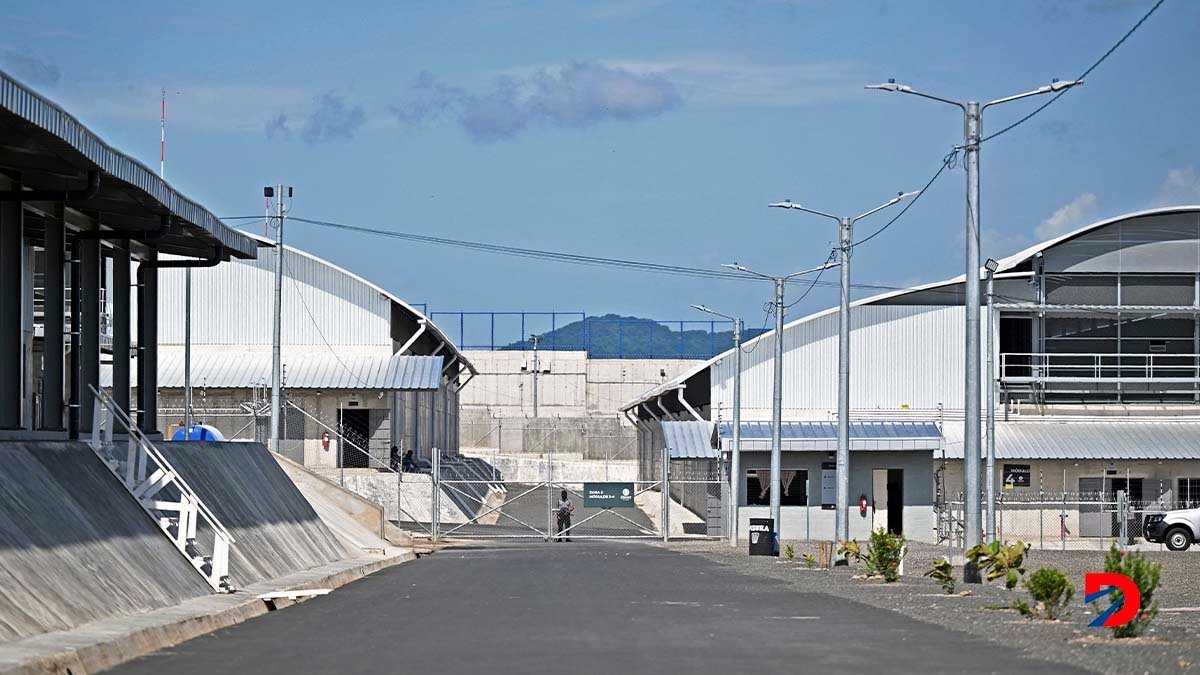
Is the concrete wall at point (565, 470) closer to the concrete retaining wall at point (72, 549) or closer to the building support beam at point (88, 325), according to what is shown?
the building support beam at point (88, 325)

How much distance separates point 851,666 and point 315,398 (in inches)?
1928

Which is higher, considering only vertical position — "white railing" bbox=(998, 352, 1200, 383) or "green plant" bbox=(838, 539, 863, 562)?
"white railing" bbox=(998, 352, 1200, 383)

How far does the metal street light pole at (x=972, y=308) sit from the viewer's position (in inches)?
1100

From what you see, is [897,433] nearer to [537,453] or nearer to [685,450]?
[685,450]

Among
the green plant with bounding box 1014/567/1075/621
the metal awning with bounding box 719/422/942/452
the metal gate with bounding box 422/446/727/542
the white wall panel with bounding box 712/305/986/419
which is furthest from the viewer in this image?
the white wall panel with bounding box 712/305/986/419

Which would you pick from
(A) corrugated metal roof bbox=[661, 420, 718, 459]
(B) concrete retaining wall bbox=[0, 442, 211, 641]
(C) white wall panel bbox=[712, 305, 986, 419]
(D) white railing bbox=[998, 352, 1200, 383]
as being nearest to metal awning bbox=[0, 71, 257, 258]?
(B) concrete retaining wall bbox=[0, 442, 211, 641]

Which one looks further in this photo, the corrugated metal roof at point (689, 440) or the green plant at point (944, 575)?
the corrugated metal roof at point (689, 440)

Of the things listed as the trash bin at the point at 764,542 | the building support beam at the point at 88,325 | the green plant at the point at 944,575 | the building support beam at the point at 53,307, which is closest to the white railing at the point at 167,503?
the building support beam at the point at 53,307

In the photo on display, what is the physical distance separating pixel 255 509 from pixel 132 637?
14413 millimetres

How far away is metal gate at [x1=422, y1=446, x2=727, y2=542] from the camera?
54.8 metres

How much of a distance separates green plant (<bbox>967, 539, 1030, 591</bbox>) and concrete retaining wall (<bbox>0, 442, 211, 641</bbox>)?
11.7 metres

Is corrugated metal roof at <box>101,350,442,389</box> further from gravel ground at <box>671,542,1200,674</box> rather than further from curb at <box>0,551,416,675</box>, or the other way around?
curb at <box>0,551,416,675</box>

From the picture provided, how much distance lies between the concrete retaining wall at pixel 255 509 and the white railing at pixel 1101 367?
35495mm

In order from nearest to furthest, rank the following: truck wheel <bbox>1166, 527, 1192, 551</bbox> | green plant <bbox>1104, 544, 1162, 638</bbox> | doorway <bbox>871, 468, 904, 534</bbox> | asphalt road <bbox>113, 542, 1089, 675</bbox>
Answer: asphalt road <bbox>113, 542, 1089, 675</bbox>, green plant <bbox>1104, 544, 1162, 638</bbox>, truck wheel <bbox>1166, 527, 1192, 551</bbox>, doorway <bbox>871, 468, 904, 534</bbox>
